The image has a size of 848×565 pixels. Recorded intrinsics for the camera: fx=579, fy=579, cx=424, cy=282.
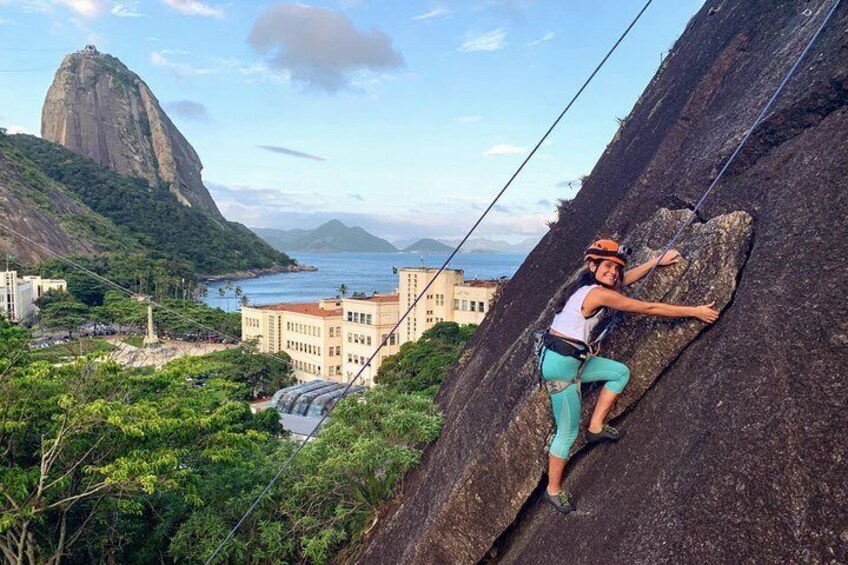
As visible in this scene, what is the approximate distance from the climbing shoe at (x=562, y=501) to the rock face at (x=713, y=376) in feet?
0.33

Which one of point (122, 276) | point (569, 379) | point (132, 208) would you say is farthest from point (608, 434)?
point (132, 208)

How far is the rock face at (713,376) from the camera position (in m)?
3.38

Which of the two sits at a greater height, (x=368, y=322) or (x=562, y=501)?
(x=562, y=501)

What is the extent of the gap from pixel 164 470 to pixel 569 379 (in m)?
9.06

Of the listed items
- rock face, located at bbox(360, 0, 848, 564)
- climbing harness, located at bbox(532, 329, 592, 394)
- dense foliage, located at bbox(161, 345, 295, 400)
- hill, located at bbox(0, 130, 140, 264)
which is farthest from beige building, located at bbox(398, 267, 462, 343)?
hill, located at bbox(0, 130, 140, 264)

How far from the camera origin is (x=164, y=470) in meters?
11.1

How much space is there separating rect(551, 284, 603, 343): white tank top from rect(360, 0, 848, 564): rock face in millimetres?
506

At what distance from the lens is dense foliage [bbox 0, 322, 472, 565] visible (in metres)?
9.43

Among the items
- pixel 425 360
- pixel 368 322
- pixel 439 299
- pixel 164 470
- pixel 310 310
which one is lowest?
pixel 425 360

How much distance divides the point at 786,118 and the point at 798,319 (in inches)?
99.4

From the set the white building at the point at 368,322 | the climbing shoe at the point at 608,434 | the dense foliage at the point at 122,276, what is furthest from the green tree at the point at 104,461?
the dense foliage at the point at 122,276

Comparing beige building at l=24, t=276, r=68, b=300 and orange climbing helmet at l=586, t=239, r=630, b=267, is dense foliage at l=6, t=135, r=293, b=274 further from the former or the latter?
orange climbing helmet at l=586, t=239, r=630, b=267

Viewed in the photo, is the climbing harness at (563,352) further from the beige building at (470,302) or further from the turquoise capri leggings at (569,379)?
the beige building at (470,302)

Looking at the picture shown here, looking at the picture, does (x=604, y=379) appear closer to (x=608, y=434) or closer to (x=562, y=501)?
(x=608, y=434)
